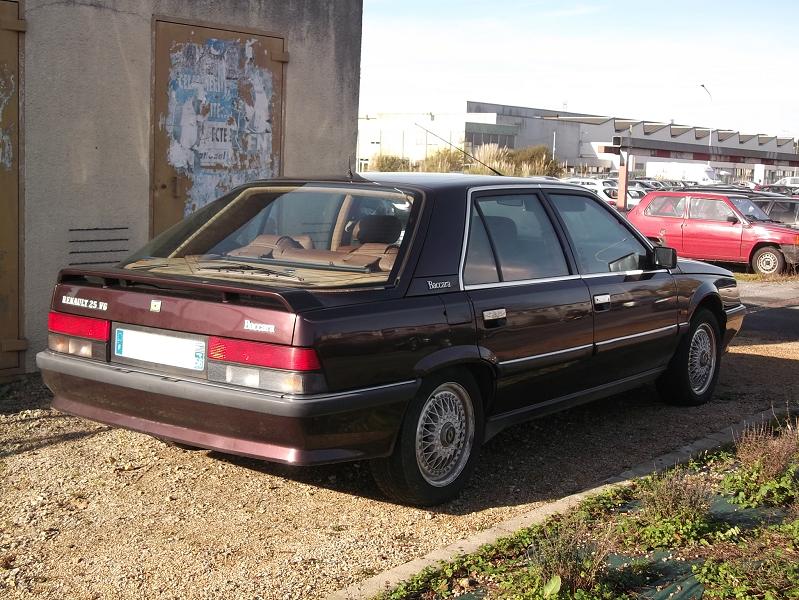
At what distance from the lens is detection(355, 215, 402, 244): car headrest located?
5219 millimetres

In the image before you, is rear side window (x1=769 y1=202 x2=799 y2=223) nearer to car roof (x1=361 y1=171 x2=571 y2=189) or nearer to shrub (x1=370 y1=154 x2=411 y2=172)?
car roof (x1=361 y1=171 x2=571 y2=189)

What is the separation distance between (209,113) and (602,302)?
4.08 m

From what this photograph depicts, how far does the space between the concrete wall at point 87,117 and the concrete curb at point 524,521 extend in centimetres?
426

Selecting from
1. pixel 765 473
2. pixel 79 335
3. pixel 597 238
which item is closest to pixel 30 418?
pixel 79 335

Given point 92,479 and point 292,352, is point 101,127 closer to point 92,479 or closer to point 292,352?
point 92,479

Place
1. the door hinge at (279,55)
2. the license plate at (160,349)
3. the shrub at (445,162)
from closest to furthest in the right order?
the license plate at (160,349), the door hinge at (279,55), the shrub at (445,162)

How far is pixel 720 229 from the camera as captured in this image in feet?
63.8

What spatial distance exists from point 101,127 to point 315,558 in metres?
4.74

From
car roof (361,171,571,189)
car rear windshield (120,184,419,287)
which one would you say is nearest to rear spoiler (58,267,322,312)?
car rear windshield (120,184,419,287)

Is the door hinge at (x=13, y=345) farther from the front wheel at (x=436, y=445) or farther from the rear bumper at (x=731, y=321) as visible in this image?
the rear bumper at (x=731, y=321)

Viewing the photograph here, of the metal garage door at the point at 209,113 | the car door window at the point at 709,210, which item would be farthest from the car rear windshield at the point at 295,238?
the car door window at the point at 709,210

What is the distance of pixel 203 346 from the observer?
4.63 m

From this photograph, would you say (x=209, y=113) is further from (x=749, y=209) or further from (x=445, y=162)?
(x=445, y=162)

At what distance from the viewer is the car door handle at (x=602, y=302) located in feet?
20.1
